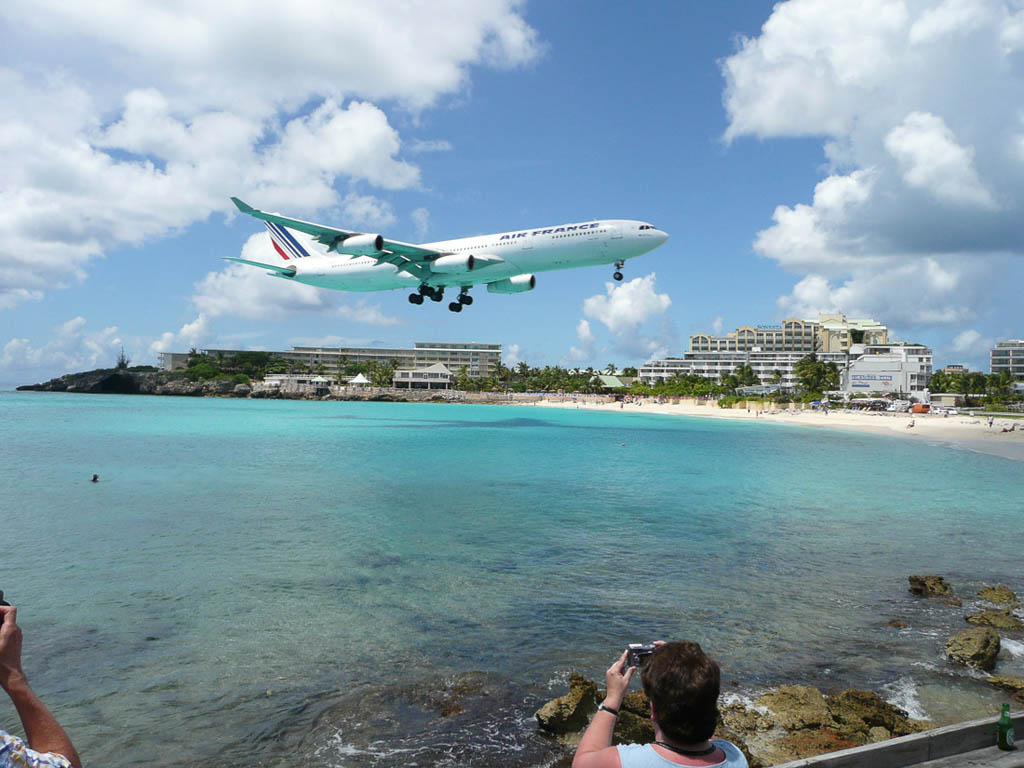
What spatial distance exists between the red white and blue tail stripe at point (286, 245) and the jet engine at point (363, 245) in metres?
13.5

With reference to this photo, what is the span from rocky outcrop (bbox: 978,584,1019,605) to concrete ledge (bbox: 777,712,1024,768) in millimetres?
8959

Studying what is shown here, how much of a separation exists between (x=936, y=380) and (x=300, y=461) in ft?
498

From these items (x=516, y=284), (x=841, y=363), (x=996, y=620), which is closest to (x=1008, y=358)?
(x=841, y=363)

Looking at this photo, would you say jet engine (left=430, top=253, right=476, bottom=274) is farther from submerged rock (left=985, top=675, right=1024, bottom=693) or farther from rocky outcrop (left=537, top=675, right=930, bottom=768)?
submerged rock (left=985, top=675, right=1024, bottom=693)

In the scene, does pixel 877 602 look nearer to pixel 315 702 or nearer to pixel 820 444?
pixel 315 702

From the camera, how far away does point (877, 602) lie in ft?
40.6

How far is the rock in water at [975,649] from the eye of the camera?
9.17 m

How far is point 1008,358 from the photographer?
18100cm

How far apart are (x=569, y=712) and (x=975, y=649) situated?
609 centimetres

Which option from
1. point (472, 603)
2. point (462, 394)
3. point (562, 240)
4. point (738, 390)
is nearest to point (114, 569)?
point (472, 603)

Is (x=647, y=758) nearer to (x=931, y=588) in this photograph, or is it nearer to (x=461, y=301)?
(x=931, y=588)

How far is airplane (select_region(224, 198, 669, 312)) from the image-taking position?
36188mm

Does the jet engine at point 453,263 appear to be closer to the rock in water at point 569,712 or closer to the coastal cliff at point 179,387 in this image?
the rock in water at point 569,712

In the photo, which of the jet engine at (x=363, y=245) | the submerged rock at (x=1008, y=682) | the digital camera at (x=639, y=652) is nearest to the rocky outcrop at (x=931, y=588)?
the submerged rock at (x=1008, y=682)
